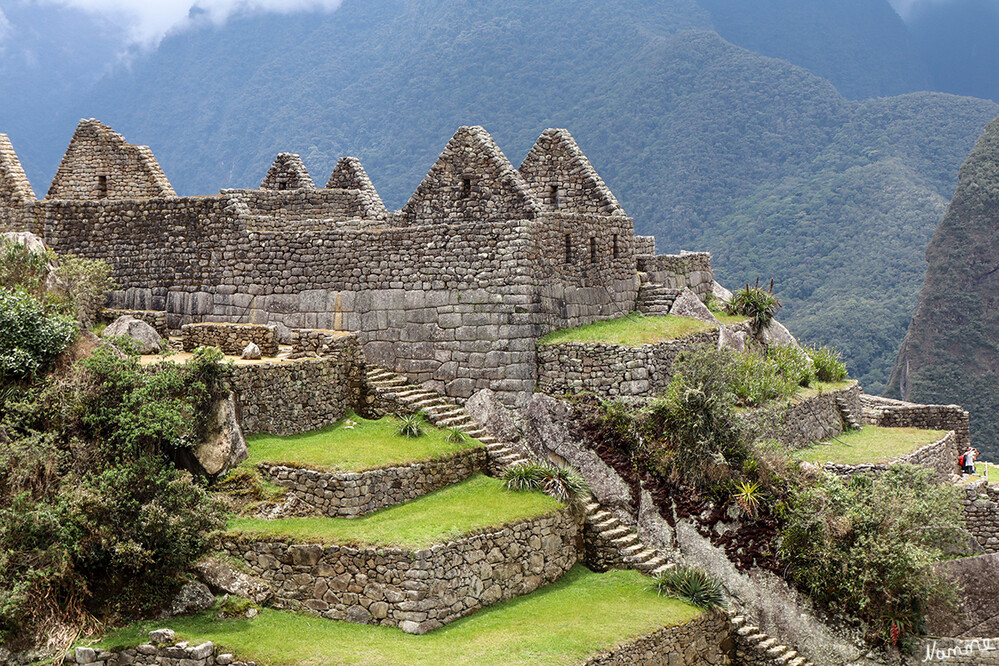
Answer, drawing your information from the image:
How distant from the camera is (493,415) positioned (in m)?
24.8

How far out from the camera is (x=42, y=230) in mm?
29219

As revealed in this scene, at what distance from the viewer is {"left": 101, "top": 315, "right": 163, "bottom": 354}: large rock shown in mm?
25734

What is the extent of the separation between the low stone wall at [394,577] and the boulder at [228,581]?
21 centimetres

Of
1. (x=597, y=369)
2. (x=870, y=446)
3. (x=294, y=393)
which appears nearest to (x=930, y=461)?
(x=870, y=446)

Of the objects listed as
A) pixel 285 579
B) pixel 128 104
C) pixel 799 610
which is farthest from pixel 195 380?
pixel 128 104

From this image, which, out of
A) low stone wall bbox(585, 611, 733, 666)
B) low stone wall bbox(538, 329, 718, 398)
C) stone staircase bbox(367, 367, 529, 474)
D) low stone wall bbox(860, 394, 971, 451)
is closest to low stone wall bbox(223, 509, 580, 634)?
low stone wall bbox(585, 611, 733, 666)

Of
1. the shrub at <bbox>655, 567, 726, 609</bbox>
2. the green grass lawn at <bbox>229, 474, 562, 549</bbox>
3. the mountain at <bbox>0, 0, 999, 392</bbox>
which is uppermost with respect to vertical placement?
the mountain at <bbox>0, 0, 999, 392</bbox>

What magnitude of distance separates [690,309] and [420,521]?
12462mm

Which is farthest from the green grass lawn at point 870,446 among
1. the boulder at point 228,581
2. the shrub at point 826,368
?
the boulder at point 228,581

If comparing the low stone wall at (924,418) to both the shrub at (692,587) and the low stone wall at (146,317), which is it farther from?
the low stone wall at (146,317)

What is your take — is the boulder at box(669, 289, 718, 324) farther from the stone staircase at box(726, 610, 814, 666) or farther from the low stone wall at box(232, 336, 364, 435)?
the stone staircase at box(726, 610, 814, 666)

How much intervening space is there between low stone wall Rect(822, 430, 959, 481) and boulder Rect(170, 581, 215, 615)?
46.5ft

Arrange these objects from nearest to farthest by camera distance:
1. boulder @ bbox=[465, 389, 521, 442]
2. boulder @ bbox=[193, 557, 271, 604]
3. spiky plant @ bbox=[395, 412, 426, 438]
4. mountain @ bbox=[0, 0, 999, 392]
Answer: boulder @ bbox=[193, 557, 271, 604] → spiky plant @ bbox=[395, 412, 426, 438] → boulder @ bbox=[465, 389, 521, 442] → mountain @ bbox=[0, 0, 999, 392]

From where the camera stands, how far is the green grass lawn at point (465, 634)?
707 inches
